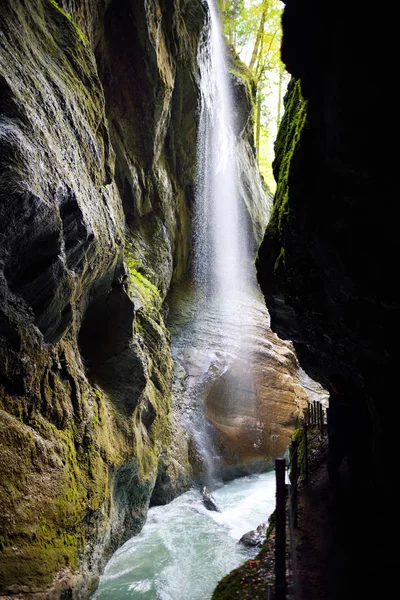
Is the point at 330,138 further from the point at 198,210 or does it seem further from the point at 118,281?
the point at 198,210

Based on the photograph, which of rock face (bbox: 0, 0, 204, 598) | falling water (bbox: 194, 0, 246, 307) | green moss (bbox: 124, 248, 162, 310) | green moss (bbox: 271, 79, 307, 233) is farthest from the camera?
falling water (bbox: 194, 0, 246, 307)

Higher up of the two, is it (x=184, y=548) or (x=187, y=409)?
(x=187, y=409)

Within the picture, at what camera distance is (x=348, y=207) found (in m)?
3.82

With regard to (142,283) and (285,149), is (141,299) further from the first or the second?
(285,149)

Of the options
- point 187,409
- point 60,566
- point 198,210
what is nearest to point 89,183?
point 60,566

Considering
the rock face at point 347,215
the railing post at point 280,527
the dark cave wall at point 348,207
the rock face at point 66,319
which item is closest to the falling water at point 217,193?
the rock face at point 66,319

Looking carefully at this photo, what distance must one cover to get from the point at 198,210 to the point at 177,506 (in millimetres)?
13652

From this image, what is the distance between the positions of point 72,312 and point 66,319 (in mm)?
190

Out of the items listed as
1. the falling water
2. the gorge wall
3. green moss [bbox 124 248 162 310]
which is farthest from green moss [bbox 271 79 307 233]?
the falling water

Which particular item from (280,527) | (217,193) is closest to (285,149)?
(280,527)

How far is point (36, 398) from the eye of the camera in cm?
587

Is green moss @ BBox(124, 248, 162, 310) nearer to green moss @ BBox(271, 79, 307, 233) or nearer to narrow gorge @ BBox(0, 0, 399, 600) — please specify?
narrow gorge @ BBox(0, 0, 399, 600)

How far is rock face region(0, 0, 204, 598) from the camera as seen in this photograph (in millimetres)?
4895

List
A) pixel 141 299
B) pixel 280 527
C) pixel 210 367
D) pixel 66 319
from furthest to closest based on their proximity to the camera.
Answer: pixel 210 367 < pixel 141 299 < pixel 66 319 < pixel 280 527
